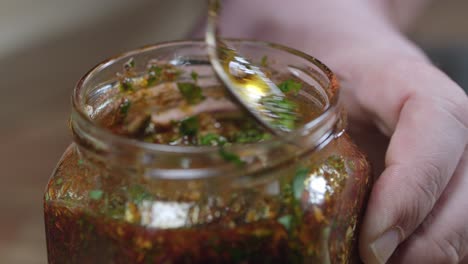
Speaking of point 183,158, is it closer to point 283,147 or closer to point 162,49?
point 283,147

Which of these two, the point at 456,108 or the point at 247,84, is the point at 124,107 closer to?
the point at 247,84

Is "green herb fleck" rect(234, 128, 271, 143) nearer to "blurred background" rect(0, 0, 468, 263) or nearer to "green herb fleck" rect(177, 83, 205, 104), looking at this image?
"green herb fleck" rect(177, 83, 205, 104)

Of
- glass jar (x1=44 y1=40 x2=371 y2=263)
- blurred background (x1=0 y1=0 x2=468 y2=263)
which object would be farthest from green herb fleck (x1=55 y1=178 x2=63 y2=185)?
blurred background (x1=0 y1=0 x2=468 y2=263)

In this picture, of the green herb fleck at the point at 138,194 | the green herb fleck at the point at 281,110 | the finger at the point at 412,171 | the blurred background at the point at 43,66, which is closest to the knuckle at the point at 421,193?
the finger at the point at 412,171

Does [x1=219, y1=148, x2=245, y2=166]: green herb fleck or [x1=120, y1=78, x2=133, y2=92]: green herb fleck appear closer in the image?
[x1=219, y1=148, x2=245, y2=166]: green herb fleck

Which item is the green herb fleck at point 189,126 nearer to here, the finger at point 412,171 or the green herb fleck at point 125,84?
the green herb fleck at point 125,84

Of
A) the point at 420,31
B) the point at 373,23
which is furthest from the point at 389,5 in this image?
the point at 420,31

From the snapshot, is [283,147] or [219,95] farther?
[219,95]
